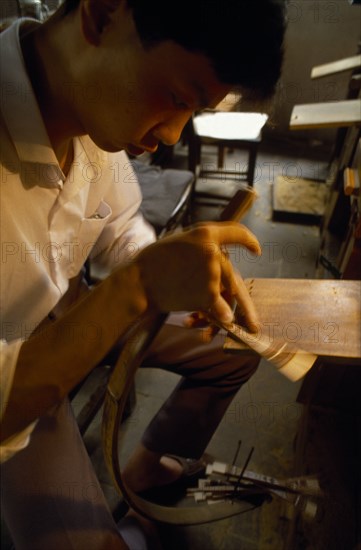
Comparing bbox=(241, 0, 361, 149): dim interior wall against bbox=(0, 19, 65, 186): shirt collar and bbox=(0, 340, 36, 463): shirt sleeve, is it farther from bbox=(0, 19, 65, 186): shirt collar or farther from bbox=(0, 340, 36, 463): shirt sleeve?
bbox=(0, 340, 36, 463): shirt sleeve

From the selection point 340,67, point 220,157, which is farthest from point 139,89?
point 220,157

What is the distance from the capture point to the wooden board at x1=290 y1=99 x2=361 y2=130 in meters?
1.83

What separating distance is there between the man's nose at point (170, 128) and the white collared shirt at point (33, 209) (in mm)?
298

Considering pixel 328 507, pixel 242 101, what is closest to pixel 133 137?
pixel 242 101

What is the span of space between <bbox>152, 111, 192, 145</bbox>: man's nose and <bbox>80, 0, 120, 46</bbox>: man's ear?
0.70 feet

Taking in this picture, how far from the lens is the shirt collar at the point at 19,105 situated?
921mm

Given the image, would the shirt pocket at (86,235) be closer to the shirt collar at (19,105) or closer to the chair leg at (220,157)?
the shirt collar at (19,105)

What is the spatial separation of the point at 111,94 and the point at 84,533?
1080 mm

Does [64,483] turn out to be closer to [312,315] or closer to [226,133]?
[312,315]

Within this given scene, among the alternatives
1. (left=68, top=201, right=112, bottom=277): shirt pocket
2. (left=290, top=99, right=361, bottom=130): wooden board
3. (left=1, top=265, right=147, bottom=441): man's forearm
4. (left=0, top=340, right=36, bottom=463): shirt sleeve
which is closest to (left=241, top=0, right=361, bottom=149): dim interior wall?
(left=290, top=99, right=361, bottom=130): wooden board

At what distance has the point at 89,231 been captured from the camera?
1321 millimetres

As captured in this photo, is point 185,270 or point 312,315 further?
point 312,315

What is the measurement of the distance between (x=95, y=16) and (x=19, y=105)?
303mm

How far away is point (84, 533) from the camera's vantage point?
3.27 feet
